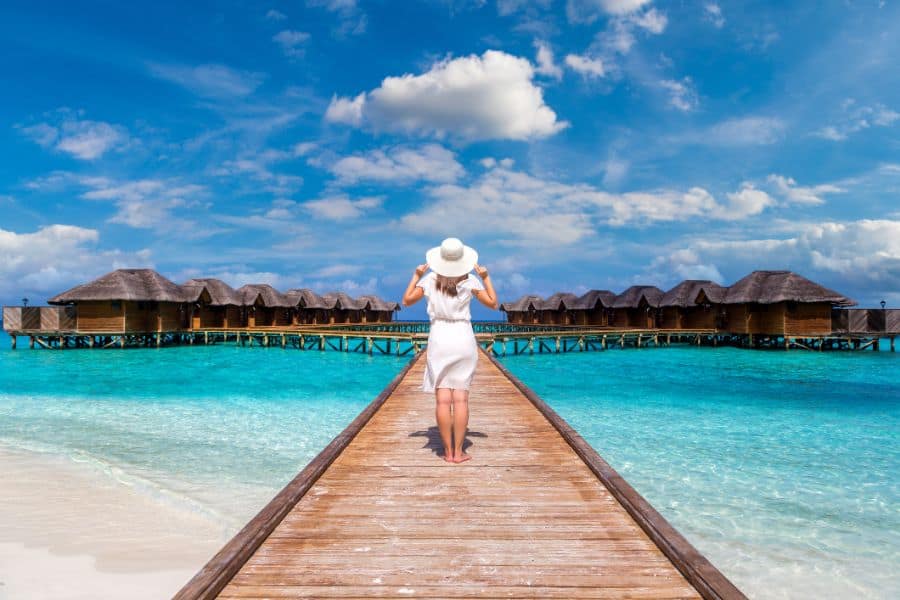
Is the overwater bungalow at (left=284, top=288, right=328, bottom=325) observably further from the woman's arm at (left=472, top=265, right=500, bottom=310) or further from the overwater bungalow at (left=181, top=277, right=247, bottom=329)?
the woman's arm at (left=472, top=265, right=500, bottom=310)

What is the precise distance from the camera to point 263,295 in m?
41.7

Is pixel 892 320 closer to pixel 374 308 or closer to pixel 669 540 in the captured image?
pixel 669 540

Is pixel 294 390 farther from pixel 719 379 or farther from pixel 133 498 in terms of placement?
pixel 719 379

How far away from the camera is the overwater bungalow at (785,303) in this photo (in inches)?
1240

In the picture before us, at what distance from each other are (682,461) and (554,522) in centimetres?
685

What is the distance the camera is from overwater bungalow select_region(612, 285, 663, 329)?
1641 inches

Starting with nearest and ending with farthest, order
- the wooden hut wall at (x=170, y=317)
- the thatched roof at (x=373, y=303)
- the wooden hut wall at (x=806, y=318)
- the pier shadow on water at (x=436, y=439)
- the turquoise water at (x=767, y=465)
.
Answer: the pier shadow on water at (x=436, y=439) → the turquoise water at (x=767, y=465) → the wooden hut wall at (x=806, y=318) → the wooden hut wall at (x=170, y=317) → the thatched roof at (x=373, y=303)

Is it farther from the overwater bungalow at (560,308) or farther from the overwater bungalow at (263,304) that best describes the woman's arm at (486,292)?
the overwater bungalow at (560,308)

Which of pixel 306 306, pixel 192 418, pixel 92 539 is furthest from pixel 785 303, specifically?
pixel 306 306

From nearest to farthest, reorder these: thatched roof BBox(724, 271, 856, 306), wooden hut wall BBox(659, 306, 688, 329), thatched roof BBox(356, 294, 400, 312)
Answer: thatched roof BBox(724, 271, 856, 306) < wooden hut wall BBox(659, 306, 688, 329) < thatched roof BBox(356, 294, 400, 312)

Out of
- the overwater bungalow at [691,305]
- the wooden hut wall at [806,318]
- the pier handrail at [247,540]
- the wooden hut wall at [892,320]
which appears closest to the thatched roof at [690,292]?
the overwater bungalow at [691,305]

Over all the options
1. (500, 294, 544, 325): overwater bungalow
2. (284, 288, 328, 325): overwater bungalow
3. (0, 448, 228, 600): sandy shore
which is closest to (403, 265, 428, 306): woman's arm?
(0, 448, 228, 600): sandy shore

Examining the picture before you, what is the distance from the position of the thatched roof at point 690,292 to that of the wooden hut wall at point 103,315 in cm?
3821

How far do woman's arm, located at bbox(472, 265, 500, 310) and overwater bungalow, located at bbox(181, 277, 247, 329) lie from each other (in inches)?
1463
